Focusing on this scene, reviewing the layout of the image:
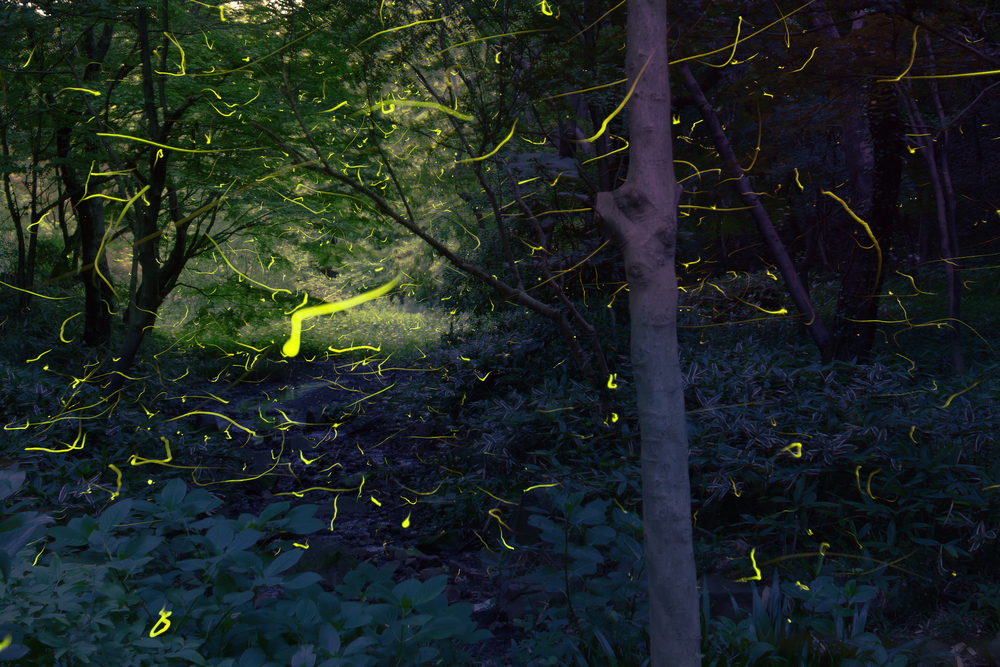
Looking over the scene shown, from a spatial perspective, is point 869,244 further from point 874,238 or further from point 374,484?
point 374,484

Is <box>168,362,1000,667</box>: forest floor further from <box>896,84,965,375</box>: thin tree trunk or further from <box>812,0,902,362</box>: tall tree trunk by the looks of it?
<box>896,84,965,375</box>: thin tree trunk

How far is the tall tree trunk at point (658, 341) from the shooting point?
151 cm

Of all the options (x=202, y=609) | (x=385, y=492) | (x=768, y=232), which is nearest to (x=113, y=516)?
(x=202, y=609)

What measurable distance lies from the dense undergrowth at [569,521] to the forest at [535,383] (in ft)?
0.05

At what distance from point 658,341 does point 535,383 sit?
350cm

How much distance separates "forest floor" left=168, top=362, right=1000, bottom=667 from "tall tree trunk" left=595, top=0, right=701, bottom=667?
3.22 ft

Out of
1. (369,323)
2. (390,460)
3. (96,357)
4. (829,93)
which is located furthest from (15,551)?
(369,323)

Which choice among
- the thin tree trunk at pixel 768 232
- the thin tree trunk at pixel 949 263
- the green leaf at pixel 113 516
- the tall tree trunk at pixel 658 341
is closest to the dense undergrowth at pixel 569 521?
the green leaf at pixel 113 516

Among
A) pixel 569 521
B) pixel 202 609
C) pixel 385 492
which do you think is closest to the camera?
pixel 202 609

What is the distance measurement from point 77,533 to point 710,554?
2449mm

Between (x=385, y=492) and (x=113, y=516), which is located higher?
(x=113, y=516)

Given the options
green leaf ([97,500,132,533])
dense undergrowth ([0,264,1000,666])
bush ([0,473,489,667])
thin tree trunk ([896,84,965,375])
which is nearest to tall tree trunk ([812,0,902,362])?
thin tree trunk ([896,84,965,375])

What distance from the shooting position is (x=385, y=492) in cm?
491

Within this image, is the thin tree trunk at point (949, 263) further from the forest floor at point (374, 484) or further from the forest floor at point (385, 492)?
the forest floor at point (374, 484)
